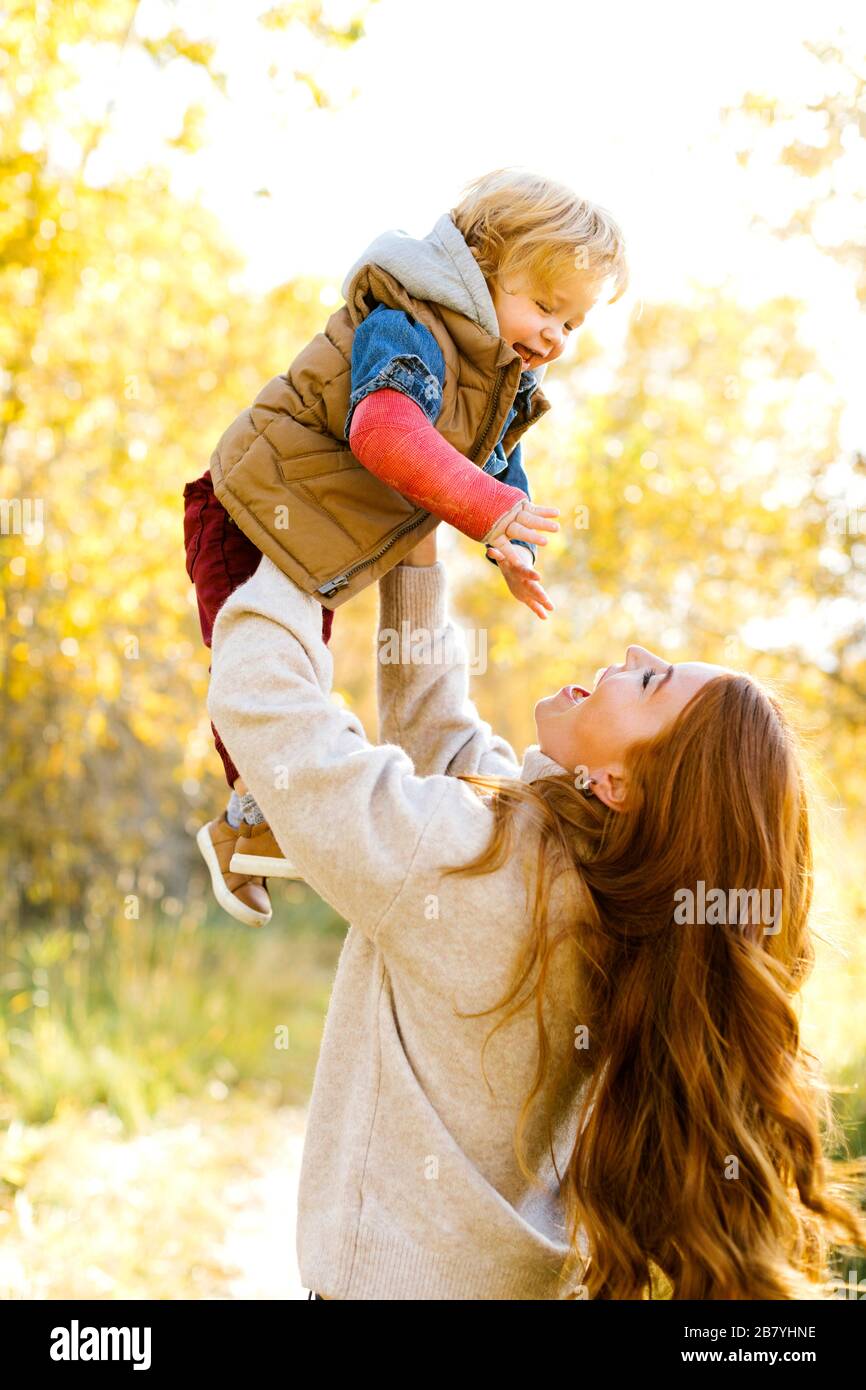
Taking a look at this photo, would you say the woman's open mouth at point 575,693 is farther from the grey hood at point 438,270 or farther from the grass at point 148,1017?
the grass at point 148,1017

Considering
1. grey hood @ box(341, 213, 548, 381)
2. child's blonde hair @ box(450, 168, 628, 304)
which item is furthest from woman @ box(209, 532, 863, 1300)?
child's blonde hair @ box(450, 168, 628, 304)

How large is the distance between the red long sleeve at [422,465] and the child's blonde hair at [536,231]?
1.29 ft

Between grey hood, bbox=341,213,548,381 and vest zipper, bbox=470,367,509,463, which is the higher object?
grey hood, bbox=341,213,548,381

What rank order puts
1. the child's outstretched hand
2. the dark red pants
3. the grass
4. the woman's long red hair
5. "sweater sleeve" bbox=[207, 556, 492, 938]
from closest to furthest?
"sweater sleeve" bbox=[207, 556, 492, 938]
the woman's long red hair
the child's outstretched hand
the dark red pants
the grass

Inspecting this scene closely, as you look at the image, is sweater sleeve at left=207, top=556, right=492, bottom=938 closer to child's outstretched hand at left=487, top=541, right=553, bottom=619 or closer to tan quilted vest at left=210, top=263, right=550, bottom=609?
tan quilted vest at left=210, top=263, right=550, bottom=609

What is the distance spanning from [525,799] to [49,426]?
4.09 meters

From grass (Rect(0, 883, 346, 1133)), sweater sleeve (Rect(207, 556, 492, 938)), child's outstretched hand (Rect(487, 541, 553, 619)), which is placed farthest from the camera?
grass (Rect(0, 883, 346, 1133))

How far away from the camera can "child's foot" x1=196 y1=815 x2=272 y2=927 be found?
2377 mm

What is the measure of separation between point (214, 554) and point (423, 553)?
0.38m

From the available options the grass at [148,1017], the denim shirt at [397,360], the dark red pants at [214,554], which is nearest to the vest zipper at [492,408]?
the denim shirt at [397,360]

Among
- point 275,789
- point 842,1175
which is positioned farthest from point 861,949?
point 275,789

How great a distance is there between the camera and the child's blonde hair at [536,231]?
7.34 feet

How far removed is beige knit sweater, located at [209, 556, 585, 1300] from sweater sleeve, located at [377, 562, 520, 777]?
0.39 m

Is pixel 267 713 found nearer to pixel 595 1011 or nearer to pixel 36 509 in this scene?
pixel 595 1011
